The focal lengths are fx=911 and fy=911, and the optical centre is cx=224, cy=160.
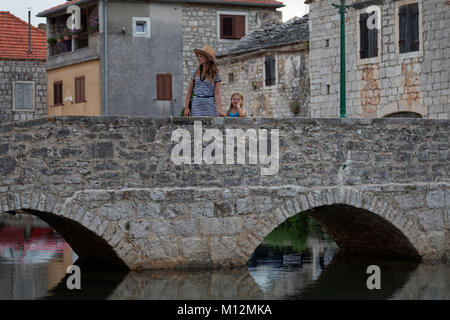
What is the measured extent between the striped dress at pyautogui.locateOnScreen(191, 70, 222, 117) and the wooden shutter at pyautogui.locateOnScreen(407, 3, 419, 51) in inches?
431

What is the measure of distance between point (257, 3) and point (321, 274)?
19.6 metres

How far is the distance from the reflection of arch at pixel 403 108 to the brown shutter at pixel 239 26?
9.72 m

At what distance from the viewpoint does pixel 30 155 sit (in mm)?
11023

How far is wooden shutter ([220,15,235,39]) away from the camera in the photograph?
31125mm

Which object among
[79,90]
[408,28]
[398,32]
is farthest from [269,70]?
[79,90]

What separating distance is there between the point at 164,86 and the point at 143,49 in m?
1.41

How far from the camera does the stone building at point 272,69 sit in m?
26.2

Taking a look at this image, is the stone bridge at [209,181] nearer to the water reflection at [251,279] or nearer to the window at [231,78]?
the water reflection at [251,279]

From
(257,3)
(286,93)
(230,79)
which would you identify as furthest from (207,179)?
(257,3)

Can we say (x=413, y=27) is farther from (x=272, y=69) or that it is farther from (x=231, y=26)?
(x=231, y=26)

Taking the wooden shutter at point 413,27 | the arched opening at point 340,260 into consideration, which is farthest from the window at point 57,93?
A: the arched opening at point 340,260

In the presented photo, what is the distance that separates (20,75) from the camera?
1347 inches

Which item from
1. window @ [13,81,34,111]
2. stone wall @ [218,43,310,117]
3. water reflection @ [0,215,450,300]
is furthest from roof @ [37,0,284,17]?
water reflection @ [0,215,450,300]

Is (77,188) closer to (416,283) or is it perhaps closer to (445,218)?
(416,283)
